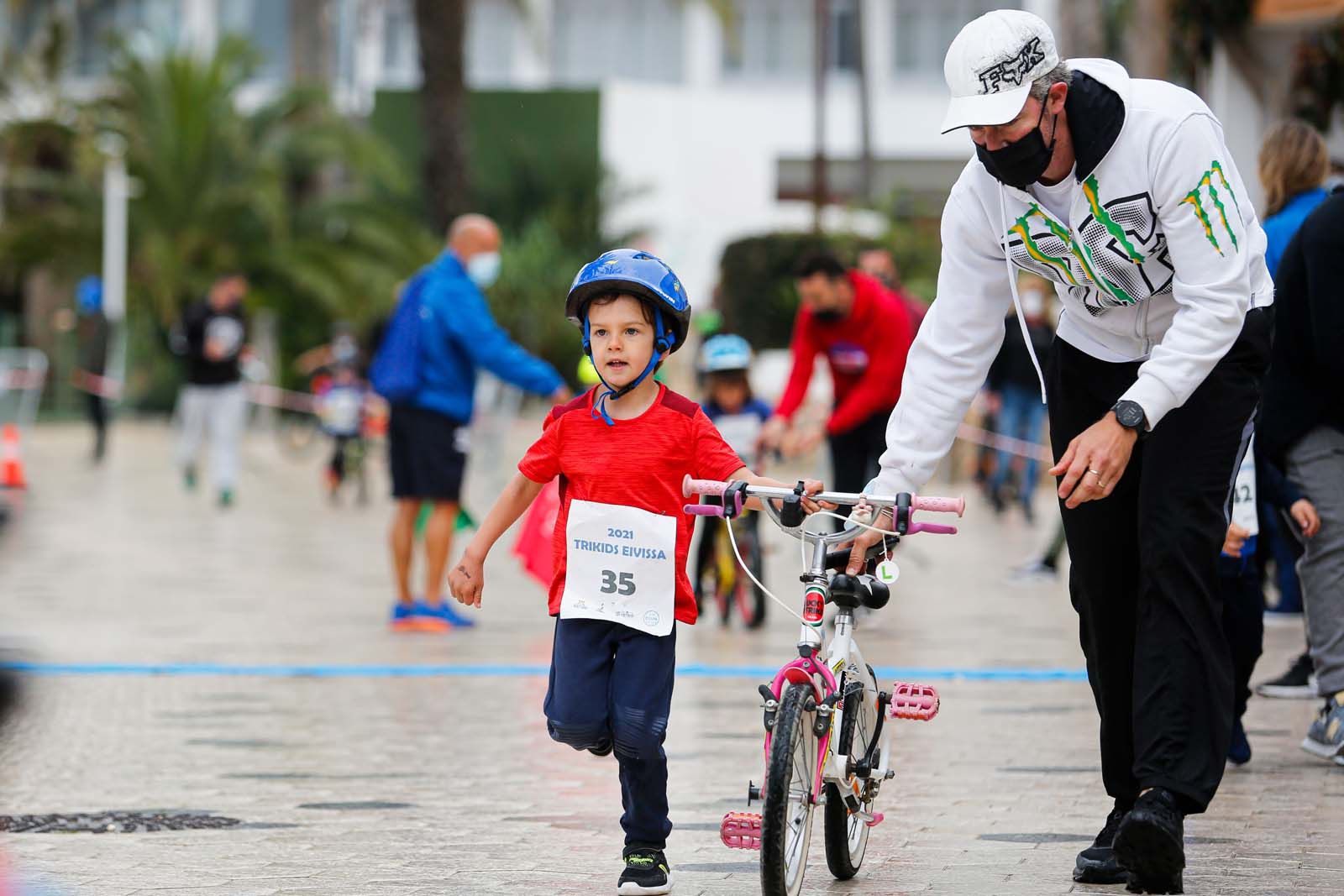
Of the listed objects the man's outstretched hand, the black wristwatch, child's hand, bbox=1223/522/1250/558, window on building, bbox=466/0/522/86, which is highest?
window on building, bbox=466/0/522/86

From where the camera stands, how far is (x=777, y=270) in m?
32.4

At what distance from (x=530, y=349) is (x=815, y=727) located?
29.6 meters

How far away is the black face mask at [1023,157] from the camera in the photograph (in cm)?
472

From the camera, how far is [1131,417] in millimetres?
4648

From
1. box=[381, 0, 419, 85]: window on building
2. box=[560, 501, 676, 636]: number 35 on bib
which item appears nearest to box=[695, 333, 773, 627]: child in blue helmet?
box=[560, 501, 676, 636]: number 35 on bib

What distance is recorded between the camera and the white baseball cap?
466cm

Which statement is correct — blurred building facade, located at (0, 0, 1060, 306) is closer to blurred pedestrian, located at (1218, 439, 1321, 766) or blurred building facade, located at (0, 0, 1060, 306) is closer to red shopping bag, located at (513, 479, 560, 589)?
red shopping bag, located at (513, 479, 560, 589)

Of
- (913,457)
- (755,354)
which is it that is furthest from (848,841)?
(755,354)

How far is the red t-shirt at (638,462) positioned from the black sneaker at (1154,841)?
1.10 metres

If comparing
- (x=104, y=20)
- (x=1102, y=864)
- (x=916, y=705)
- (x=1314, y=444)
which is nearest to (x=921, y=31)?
(x=104, y=20)

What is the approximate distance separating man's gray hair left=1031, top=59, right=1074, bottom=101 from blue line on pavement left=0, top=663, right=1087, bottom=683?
462 cm

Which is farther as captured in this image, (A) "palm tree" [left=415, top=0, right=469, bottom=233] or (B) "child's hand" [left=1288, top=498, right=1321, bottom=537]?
(A) "palm tree" [left=415, top=0, right=469, bottom=233]

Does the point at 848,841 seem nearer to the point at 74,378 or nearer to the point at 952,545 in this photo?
the point at 952,545

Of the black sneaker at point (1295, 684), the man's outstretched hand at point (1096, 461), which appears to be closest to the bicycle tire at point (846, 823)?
the man's outstretched hand at point (1096, 461)
